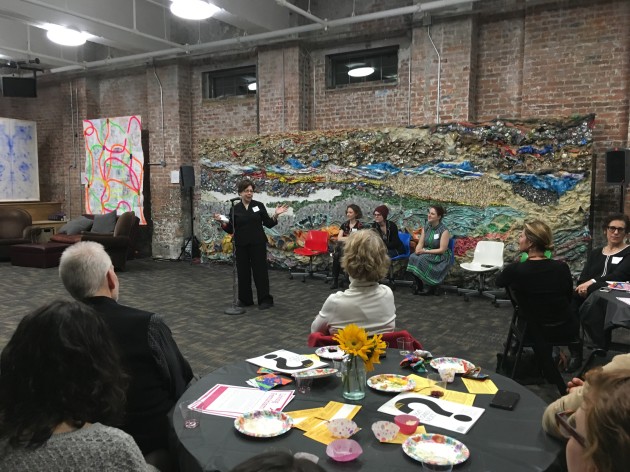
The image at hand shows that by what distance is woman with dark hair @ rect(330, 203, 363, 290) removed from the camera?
7.26 m

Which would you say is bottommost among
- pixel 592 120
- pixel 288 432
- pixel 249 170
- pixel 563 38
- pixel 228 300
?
pixel 228 300

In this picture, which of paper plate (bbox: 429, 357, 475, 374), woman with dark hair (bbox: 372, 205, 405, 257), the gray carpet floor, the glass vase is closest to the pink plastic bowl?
the glass vase

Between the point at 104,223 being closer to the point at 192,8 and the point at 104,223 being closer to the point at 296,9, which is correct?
the point at 192,8

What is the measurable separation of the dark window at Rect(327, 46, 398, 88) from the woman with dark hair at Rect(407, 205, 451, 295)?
2.67 meters

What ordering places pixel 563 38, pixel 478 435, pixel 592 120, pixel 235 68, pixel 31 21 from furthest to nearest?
pixel 235 68 → pixel 31 21 → pixel 563 38 → pixel 592 120 → pixel 478 435

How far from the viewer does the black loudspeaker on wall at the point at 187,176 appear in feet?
31.2

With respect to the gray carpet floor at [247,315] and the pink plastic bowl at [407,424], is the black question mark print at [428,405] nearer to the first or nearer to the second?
the pink plastic bowl at [407,424]

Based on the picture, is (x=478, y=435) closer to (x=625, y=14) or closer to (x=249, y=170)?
(x=625, y=14)

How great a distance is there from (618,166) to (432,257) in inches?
98.7

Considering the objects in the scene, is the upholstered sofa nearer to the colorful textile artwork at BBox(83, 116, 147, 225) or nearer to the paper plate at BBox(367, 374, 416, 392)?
the colorful textile artwork at BBox(83, 116, 147, 225)

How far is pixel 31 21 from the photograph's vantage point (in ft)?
24.6

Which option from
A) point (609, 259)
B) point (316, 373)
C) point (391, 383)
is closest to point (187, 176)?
point (609, 259)

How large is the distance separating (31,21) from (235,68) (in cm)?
346

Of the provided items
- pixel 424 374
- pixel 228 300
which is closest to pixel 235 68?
pixel 228 300
